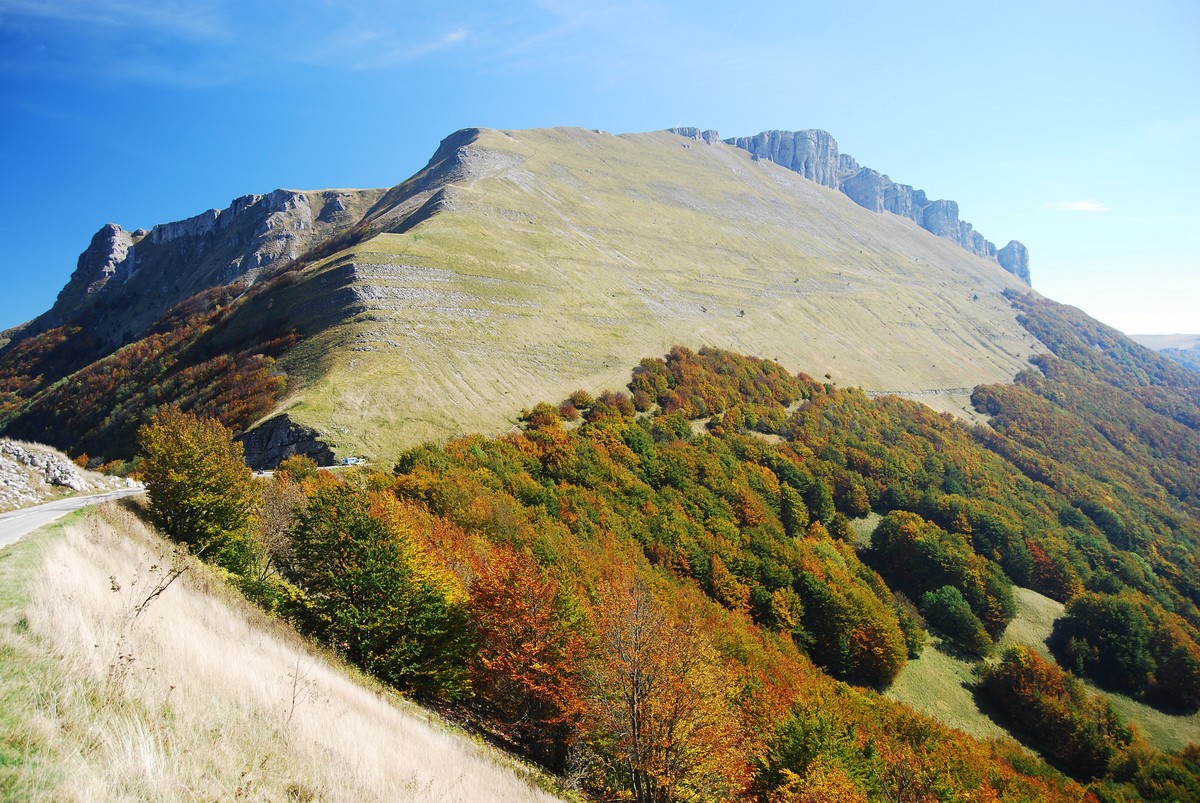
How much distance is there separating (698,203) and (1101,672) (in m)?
148

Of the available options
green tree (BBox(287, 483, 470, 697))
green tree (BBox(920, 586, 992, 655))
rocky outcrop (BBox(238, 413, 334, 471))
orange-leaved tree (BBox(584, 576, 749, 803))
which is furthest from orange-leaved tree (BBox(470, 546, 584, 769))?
green tree (BBox(920, 586, 992, 655))

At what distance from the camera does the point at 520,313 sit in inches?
3127

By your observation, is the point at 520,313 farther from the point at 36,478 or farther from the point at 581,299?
the point at 36,478

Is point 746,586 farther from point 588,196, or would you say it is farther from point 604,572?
point 588,196

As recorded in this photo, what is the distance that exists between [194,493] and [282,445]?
24618mm

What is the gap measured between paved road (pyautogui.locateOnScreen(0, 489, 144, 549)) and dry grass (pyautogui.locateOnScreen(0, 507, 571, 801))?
1772mm

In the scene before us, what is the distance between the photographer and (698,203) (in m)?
172

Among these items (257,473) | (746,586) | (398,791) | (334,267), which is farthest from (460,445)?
(398,791)

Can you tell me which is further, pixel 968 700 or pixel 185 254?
pixel 185 254

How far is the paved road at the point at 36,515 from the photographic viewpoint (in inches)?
591

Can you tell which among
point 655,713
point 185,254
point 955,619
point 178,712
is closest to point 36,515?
point 178,712

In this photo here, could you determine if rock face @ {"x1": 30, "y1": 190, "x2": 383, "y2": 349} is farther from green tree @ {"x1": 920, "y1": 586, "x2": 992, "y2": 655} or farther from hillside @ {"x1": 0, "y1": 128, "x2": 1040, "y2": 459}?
green tree @ {"x1": 920, "y1": 586, "x2": 992, "y2": 655}

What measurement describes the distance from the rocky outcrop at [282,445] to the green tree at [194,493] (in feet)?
67.8

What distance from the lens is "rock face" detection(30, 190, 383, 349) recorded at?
472 feet
